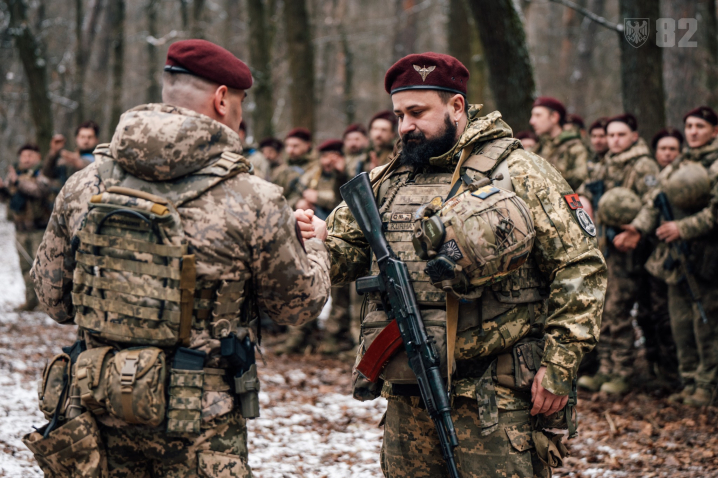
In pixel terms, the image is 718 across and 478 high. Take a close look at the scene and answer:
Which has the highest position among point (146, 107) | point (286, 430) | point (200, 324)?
point (146, 107)

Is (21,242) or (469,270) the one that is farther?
(21,242)

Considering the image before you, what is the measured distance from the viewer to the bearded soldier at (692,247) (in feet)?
19.8

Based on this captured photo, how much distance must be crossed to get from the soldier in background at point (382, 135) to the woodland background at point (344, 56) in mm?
1478

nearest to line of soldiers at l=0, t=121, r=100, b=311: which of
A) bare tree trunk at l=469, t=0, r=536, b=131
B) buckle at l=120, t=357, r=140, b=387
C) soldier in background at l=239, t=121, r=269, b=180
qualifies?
soldier in background at l=239, t=121, r=269, b=180

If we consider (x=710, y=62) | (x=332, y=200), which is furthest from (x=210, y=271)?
(x=710, y=62)

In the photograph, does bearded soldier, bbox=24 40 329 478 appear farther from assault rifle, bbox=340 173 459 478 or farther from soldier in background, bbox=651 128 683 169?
soldier in background, bbox=651 128 683 169

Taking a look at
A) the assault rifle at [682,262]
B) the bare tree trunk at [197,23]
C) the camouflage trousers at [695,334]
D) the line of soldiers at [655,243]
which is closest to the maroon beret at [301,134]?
the line of soldiers at [655,243]

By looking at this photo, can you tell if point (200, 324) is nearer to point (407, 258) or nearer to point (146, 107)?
point (146, 107)

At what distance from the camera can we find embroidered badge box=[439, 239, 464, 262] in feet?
8.43

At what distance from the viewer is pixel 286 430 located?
18.8ft

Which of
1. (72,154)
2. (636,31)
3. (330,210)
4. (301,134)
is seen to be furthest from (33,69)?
(636,31)

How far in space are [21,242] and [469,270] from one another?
1002 cm

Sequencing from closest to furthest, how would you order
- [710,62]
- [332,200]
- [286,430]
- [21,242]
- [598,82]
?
[286,430] → [332,200] → [710,62] → [21,242] → [598,82]

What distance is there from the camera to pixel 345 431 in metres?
5.71
